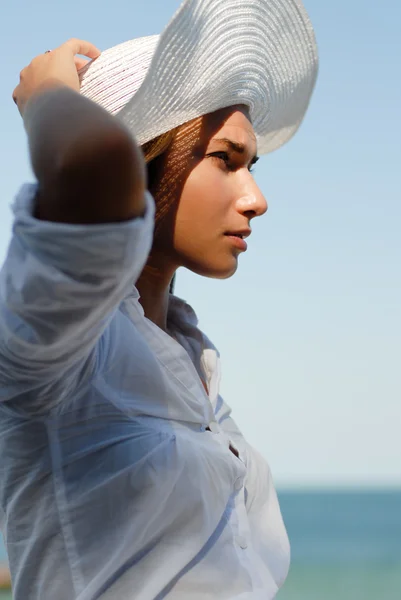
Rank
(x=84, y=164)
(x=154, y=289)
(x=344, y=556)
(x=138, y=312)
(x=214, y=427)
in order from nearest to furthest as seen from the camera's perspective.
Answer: (x=84, y=164)
(x=138, y=312)
(x=214, y=427)
(x=154, y=289)
(x=344, y=556)

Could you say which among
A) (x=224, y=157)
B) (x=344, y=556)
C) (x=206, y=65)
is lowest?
(x=344, y=556)

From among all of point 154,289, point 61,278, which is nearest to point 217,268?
point 154,289

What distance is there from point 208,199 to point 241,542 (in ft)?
1.88

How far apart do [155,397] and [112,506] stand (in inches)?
7.2

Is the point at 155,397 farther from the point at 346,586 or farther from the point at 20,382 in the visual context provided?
the point at 346,586

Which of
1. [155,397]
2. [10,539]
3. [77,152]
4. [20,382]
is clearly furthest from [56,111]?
[10,539]

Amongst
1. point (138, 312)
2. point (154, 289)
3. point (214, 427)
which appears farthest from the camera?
point (154, 289)

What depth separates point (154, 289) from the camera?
5.96 ft

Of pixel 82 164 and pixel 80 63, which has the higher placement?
pixel 80 63

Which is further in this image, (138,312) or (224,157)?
(224,157)

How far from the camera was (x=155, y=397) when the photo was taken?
4.76ft

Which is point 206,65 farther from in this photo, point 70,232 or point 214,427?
point 70,232

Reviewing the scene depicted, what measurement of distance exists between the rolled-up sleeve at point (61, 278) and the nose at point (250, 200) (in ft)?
2.40

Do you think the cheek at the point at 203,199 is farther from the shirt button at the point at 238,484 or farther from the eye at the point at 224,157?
the shirt button at the point at 238,484
